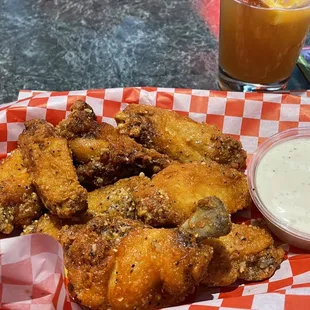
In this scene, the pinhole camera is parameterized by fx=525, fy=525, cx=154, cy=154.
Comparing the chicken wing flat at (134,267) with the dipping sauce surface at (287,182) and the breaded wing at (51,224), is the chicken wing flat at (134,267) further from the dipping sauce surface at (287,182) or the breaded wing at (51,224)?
the dipping sauce surface at (287,182)

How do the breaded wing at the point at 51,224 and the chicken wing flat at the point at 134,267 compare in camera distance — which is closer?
the chicken wing flat at the point at 134,267

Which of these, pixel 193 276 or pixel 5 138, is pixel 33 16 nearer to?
pixel 5 138

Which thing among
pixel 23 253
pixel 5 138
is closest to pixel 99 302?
pixel 23 253

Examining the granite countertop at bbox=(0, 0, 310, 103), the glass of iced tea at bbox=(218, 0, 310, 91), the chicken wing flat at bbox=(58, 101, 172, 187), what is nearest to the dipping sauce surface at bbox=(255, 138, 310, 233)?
the chicken wing flat at bbox=(58, 101, 172, 187)

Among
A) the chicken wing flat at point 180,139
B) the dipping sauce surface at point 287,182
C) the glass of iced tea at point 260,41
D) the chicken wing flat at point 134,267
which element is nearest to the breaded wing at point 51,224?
the chicken wing flat at point 134,267

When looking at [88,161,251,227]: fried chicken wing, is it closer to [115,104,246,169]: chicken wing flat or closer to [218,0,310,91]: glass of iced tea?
[115,104,246,169]: chicken wing flat

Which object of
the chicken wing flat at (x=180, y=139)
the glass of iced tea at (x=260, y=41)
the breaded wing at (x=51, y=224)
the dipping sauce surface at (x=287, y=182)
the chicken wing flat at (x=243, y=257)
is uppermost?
the glass of iced tea at (x=260, y=41)
